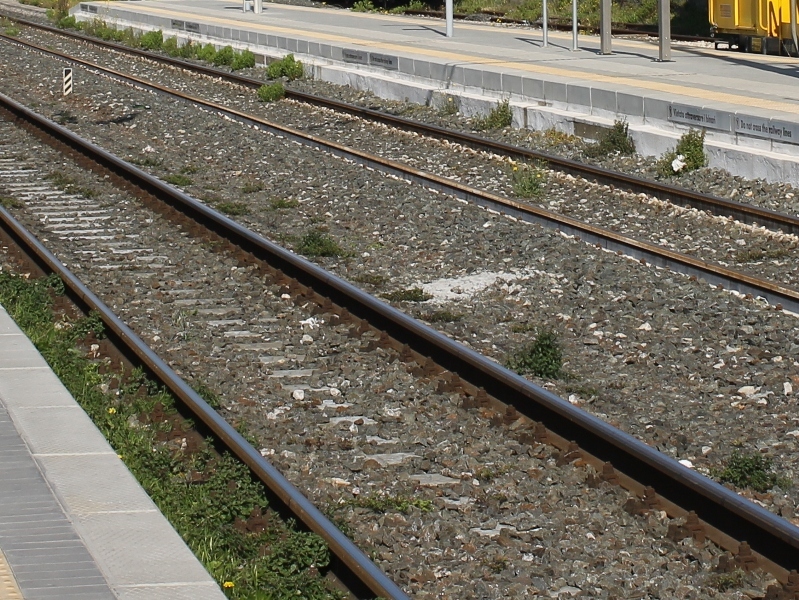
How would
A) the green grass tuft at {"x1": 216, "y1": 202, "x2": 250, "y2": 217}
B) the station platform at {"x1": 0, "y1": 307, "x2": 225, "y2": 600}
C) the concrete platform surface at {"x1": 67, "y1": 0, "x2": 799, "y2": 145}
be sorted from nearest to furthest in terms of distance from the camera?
1. the station platform at {"x1": 0, "y1": 307, "x2": 225, "y2": 600}
2. the green grass tuft at {"x1": 216, "y1": 202, "x2": 250, "y2": 217}
3. the concrete platform surface at {"x1": 67, "y1": 0, "x2": 799, "y2": 145}

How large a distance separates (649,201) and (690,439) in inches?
257

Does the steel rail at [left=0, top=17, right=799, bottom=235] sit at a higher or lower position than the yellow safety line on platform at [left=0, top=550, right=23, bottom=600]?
higher

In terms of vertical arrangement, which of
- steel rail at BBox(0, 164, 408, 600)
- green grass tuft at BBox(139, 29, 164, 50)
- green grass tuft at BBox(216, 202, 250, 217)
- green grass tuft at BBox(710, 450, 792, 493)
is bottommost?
green grass tuft at BBox(710, 450, 792, 493)

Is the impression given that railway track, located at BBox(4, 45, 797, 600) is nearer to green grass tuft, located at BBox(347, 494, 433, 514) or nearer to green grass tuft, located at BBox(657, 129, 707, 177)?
green grass tuft, located at BBox(347, 494, 433, 514)

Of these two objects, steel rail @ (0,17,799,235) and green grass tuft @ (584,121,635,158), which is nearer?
steel rail @ (0,17,799,235)

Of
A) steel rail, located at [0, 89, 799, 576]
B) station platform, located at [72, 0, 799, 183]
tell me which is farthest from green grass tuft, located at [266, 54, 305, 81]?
steel rail, located at [0, 89, 799, 576]

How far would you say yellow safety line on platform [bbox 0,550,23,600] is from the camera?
465 centimetres

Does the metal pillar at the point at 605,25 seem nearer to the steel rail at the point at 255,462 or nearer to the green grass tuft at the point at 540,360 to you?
the steel rail at the point at 255,462

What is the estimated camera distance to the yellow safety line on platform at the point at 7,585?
4652 mm

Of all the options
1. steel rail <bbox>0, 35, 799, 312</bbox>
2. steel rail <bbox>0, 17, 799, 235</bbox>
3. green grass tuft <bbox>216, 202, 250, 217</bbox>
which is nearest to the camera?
steel rail <bbox>0, 35, 799, 312</bbox>

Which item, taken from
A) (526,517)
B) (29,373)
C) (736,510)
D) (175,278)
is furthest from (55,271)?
(736,510)

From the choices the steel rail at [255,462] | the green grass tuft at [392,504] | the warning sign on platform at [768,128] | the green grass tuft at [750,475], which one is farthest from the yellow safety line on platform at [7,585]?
the warning sign on platform at [768,128]

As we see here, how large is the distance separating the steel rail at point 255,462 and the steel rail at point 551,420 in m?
0.02

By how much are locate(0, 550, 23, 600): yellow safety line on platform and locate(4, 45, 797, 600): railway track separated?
2.78 meters
